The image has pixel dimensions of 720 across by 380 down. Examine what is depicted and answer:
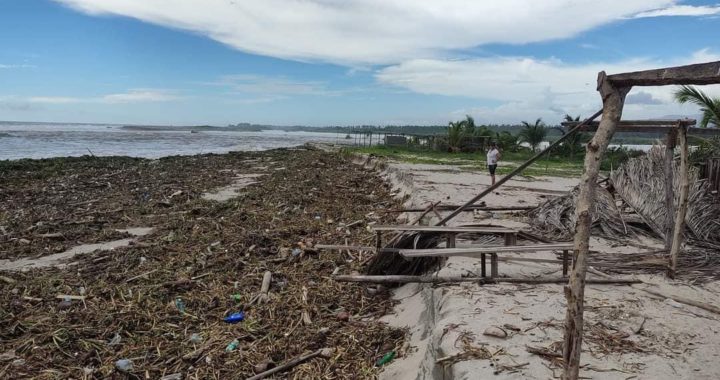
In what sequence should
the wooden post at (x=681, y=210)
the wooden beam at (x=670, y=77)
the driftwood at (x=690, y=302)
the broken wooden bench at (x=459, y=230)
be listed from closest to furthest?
the wooden beam at (x=670, y=77) → the driftwood at (x=690, y=302) → the wooden post at (x=681, y=210) → the broken wooden bench at (x=459, y=230)

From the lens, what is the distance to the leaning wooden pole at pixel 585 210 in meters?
2.66

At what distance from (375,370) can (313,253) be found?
3.56 meters

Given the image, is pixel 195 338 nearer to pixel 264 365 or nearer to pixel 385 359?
Result: pixel 264 365

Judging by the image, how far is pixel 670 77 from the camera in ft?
8.75

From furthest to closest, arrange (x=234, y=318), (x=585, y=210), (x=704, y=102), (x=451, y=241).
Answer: (x=704, y=102) < (x=451, y=241) < (x=234, y=318) < (x=585, y=210)

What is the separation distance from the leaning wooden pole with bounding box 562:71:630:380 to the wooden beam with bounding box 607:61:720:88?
0.16ft

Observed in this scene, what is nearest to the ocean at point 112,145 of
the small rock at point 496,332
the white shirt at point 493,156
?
the white shirt at point 493,156

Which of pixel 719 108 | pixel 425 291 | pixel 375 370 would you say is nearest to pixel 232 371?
pixel 375 370

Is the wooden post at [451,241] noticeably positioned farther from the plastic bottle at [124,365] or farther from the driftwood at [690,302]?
the plastic bottle at [124,365]

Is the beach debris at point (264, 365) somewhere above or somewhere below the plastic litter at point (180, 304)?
below

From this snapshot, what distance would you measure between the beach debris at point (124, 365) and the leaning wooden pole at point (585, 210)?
3.67 m

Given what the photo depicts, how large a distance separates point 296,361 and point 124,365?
154 centimetres

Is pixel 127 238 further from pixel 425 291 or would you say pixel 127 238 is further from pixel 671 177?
pixel 671 177

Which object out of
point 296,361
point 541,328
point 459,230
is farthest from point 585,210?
point 459,230
